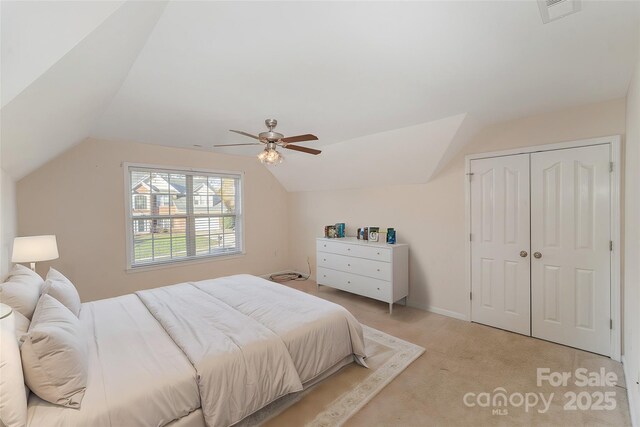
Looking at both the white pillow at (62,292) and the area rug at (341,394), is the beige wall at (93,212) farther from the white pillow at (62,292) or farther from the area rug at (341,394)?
the area rug at (341,394)

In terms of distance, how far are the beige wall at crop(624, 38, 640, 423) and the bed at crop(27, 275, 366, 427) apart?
188cm

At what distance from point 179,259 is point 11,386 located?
3.44m

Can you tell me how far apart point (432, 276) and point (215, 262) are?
3.50 m

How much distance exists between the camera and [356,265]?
4172 millimetres

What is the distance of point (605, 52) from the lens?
1.84 meters

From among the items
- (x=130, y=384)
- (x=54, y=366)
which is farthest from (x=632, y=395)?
(x=54, y=366)

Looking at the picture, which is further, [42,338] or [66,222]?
[66,222]

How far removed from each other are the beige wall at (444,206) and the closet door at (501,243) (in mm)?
153

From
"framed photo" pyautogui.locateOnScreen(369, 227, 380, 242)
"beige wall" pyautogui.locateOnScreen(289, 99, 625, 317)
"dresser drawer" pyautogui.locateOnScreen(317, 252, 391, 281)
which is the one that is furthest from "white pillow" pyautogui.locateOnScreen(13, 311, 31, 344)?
"beige wall" pyautogui.locateOnScreen(289, 99, 625, 317)

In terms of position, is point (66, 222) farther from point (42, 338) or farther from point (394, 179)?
point (394, 179)

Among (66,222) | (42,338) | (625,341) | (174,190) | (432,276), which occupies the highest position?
(174,190)

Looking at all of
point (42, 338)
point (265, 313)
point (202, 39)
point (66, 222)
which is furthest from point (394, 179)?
point (66, 222)

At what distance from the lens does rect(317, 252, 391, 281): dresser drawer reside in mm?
3824

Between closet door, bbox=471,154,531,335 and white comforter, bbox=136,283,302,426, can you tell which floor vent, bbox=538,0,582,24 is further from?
white comforter, bbox=136,283,302,426
